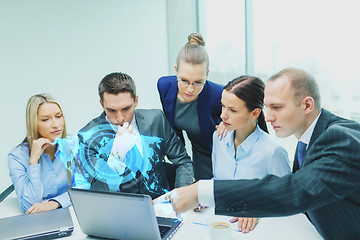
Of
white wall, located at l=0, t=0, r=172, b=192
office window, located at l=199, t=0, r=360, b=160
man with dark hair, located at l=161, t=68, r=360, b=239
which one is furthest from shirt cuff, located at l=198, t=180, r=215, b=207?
office window, located at l=199, t=0, r=360, b=160

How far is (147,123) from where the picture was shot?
6.97ft

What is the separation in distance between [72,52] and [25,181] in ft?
5.01

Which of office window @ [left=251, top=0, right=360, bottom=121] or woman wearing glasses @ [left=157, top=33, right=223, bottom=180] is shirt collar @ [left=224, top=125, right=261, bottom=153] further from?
office window @ [left=251, top=0, right=360, bottom=121]

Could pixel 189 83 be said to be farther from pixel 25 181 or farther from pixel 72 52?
pixel 72 52

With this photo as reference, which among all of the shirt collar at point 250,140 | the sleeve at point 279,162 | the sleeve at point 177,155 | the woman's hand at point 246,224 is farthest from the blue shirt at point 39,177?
the sleeve at point 279,162

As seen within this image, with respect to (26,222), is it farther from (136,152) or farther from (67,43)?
(67,43)

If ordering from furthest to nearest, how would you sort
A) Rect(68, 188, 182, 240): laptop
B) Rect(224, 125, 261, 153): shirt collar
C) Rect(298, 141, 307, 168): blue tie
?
1. Rect(224, 125, 261, 153): shirt collar
2. Rect(298, 141, 307, 168): blue tie
3. Rect(68, 188, 182, 240): laptop

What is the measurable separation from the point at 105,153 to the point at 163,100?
61 cm

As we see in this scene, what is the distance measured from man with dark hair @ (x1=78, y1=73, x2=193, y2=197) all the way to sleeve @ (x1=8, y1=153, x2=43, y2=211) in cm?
32

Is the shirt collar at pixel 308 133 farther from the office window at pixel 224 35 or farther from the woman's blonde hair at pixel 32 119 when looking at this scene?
the office window at pixel 224 35

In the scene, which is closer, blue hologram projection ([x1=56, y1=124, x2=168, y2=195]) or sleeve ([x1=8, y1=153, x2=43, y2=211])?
sleeve ([x1=8, y1=153, x2=43, y2=211])

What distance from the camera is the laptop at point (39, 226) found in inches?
50.8

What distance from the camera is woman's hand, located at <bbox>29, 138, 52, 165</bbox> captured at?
1.83m

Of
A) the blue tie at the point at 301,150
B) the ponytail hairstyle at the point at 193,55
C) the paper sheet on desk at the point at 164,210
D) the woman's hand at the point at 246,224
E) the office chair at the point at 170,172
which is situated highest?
the ponytail hairstyle at the point at 193,55
